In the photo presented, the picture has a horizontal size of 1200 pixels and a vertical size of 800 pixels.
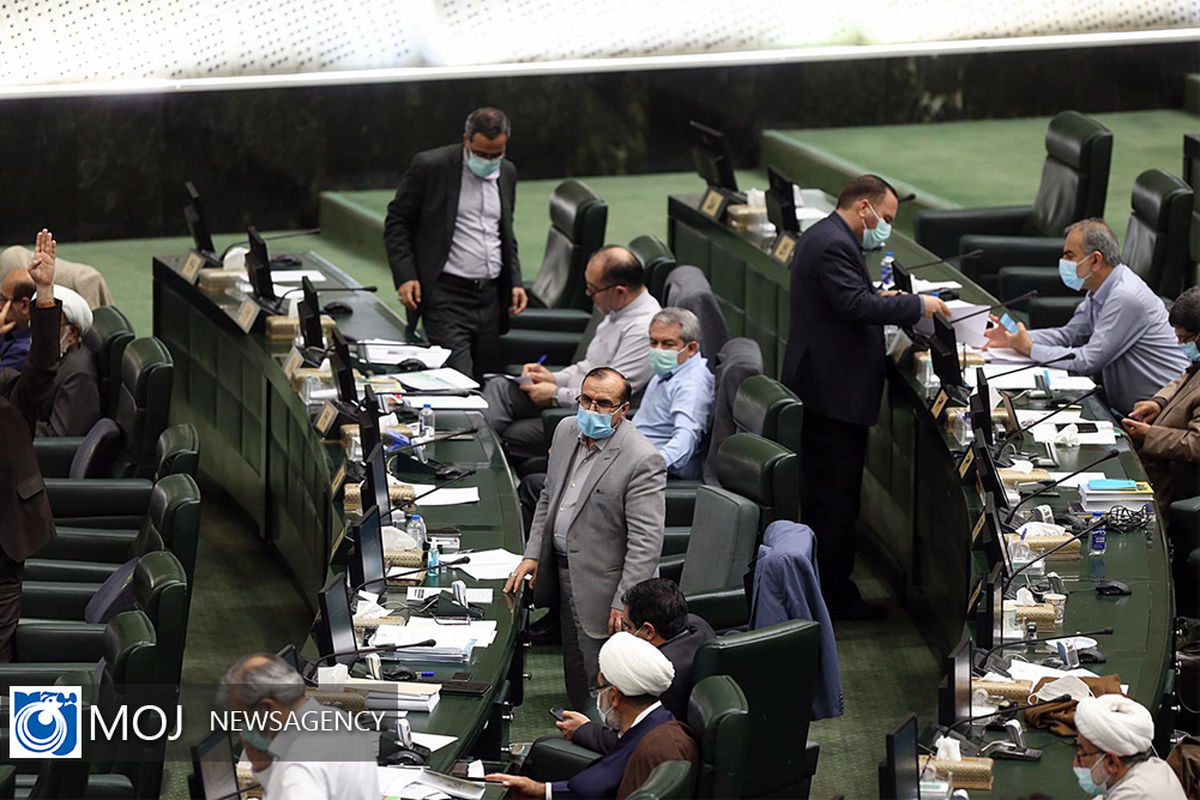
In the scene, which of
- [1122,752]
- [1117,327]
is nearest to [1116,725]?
[1122,752]

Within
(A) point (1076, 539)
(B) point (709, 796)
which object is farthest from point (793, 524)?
(B) point (709, 796)

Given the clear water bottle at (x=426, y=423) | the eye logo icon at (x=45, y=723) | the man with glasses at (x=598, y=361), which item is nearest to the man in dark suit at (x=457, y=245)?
the man with glasses at (x=598, y=361)

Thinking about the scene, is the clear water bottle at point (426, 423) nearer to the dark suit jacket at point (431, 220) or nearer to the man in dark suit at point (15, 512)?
the dark suit jacket at point (431, 220)

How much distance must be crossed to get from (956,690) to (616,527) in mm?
1449

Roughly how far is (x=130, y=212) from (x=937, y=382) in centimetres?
631

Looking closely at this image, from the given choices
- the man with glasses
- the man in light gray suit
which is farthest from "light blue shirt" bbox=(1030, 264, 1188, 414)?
the man in light gray suit

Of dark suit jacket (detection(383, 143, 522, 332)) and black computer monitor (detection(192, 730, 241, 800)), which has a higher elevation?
dark suit jacket (detection(383, 143, 522, 332))

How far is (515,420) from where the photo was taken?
8.20 meters

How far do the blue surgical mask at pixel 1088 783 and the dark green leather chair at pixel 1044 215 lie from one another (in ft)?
17.1

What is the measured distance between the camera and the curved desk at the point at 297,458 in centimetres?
534

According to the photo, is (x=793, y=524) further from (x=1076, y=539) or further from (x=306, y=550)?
(x=306, y=550)

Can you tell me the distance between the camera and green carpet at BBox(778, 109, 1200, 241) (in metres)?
11.9

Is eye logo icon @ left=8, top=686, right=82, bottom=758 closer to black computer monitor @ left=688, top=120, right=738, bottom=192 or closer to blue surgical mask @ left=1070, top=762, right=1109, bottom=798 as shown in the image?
blue surgical mask @ left=1070, top=762, right=1109, bottom=798

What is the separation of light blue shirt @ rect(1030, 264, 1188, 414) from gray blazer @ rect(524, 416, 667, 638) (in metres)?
2.26
